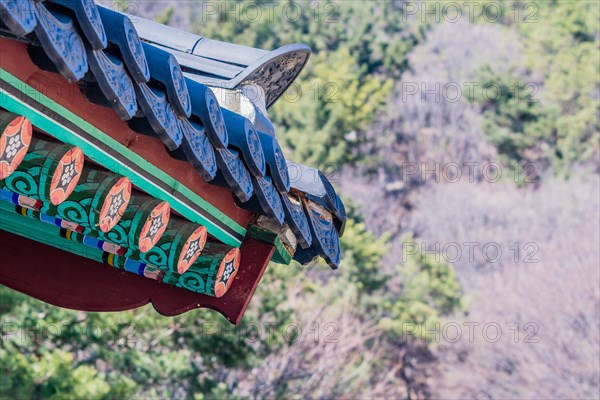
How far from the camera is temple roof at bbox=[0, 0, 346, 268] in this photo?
2025mm

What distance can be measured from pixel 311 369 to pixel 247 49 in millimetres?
11383

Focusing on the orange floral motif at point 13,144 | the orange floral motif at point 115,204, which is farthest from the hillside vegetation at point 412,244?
the orange floral motif at point 13,144

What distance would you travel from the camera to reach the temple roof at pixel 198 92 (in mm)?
2025

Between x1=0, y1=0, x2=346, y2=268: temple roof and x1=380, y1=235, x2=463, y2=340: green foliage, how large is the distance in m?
13.6

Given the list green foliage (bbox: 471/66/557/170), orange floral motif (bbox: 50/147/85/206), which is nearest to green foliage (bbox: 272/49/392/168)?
green foliage (bbox: 471/66/557/170)

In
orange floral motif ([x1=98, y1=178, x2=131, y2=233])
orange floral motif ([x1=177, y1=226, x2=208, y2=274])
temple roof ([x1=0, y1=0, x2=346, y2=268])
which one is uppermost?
temple roof ([x1=0, y1=0, x2=346, y2=268])

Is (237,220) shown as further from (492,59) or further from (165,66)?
(492,59)

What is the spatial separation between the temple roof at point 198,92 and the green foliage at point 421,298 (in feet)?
44.7

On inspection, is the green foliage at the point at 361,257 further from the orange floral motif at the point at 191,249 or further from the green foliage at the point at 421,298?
the orange floral motif at the point at 191,249

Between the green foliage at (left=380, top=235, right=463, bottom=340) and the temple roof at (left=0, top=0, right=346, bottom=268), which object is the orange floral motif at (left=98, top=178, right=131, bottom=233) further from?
the green foliage at (left=380, top=235, right=463, bottom=340)

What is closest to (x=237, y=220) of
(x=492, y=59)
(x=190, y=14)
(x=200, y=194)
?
(x=200, y=194)

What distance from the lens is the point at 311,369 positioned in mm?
14789

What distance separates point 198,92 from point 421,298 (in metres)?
15.9

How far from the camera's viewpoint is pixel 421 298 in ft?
60.0
